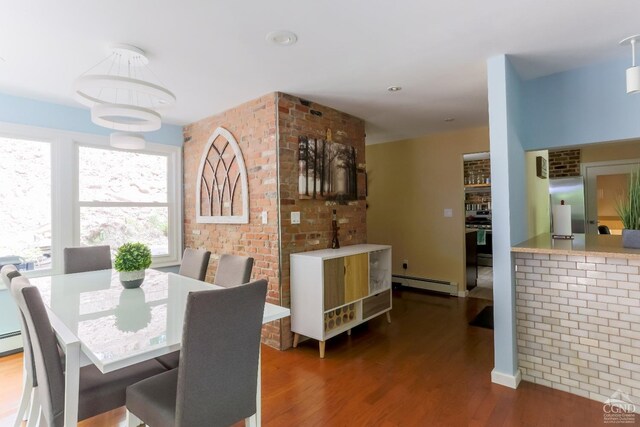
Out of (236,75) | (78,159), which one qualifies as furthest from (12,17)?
(78,159)

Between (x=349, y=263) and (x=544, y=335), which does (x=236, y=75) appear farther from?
(x=544, y=335)

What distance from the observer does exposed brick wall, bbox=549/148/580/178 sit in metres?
5.17

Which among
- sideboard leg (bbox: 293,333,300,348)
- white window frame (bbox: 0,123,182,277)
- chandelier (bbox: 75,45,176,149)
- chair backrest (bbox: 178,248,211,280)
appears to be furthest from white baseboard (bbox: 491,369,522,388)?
white window frame (bbox: 0,123,182,277)

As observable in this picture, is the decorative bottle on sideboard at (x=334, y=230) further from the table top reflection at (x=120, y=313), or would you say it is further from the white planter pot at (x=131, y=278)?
the white planter pot at (x=131, y=278)

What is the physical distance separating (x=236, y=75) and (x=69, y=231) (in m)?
2.49

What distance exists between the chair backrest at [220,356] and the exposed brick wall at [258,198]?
1682 mm

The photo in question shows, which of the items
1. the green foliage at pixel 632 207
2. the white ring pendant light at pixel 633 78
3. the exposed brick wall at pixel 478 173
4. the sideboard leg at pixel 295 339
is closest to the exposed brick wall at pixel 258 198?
the sideboard leg at pixel 295 339

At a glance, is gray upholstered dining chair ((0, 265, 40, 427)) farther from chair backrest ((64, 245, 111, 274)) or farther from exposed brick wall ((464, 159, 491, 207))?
exposed brick wall ((464, 159, 491, 207))

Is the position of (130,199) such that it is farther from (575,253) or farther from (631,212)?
(631,212)

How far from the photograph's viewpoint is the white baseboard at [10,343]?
3.01 metres

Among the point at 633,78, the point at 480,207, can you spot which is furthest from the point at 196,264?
the point at 480,207

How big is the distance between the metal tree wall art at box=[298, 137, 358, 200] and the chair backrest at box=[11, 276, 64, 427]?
7.26ft

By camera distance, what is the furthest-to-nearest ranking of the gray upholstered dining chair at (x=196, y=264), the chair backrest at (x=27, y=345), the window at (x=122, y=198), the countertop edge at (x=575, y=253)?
the window at (x=122, y=198)
the gray upholstered dining chair at (x=196, y=264)
the countertop edge at (x=575, y=253)
the chair backrest at (x=27, y=345)

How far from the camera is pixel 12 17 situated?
1.87 metres
